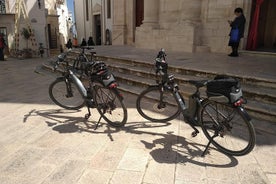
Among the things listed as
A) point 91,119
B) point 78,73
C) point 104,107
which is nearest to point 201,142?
point 104,107

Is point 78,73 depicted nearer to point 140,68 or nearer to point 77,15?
point 140,68

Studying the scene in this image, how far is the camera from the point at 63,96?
16.3ft

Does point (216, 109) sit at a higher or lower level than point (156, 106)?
higher

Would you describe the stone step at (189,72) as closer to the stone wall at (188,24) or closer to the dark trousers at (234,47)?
the dark trousers at (234,47)

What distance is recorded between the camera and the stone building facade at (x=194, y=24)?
29.2ft

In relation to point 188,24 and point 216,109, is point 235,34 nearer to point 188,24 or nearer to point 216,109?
point 188,24

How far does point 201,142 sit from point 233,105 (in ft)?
2.63

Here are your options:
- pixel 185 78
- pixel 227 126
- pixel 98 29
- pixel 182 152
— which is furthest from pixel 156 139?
pixel 98 29

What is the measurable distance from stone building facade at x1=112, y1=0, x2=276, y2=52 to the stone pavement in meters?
5.88

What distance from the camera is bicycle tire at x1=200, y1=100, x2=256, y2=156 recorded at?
2829 millimetres

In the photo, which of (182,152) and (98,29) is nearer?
(182,152)

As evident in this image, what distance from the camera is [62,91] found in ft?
16.0

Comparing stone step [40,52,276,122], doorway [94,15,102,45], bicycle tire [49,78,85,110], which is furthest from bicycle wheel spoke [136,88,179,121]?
doorway [94,15,102,45]

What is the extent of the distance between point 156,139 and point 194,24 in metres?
7.11
